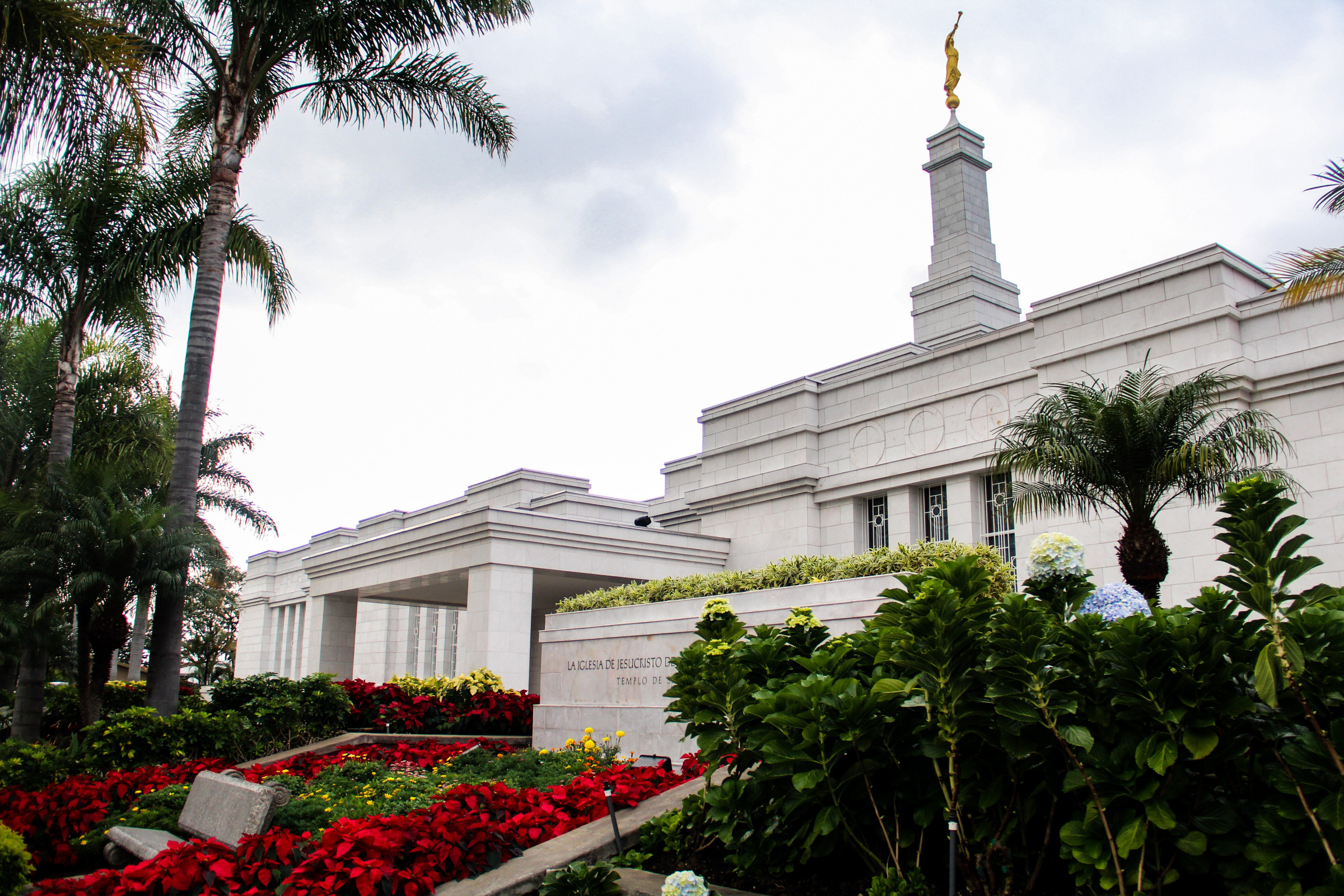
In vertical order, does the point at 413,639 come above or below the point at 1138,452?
below

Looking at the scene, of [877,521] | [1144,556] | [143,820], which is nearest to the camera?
[143,820]

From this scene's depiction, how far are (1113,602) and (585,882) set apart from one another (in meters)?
3.35

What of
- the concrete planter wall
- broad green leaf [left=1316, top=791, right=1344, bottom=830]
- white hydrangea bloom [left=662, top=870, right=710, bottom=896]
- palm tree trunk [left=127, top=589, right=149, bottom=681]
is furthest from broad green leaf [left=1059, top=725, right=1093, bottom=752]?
palm tree trunk [left=127, top=589, right=149, bottom=681]

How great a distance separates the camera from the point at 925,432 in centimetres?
1900

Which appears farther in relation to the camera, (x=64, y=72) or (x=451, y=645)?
(x=451, y=645)

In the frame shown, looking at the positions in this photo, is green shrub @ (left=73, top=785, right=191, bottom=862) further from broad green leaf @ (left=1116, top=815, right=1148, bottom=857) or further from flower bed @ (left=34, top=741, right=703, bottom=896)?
broad green leaf @ (left=1116, top=815, right=1148, bottom=857)

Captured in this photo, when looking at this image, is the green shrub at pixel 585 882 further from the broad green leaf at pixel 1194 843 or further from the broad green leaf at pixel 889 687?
the broad green leaf at pixel 1194 843

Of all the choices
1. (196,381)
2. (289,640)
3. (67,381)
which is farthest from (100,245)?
(289,640)

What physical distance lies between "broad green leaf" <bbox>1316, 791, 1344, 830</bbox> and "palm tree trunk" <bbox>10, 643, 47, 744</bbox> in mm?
15232

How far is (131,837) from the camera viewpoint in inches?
300

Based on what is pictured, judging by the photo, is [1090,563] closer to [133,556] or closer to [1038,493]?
[1038,493]

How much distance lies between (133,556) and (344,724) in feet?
12.0

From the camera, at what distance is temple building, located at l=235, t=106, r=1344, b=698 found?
14812 millimetres

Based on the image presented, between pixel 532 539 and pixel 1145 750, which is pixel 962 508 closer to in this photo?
pixel 532 539
